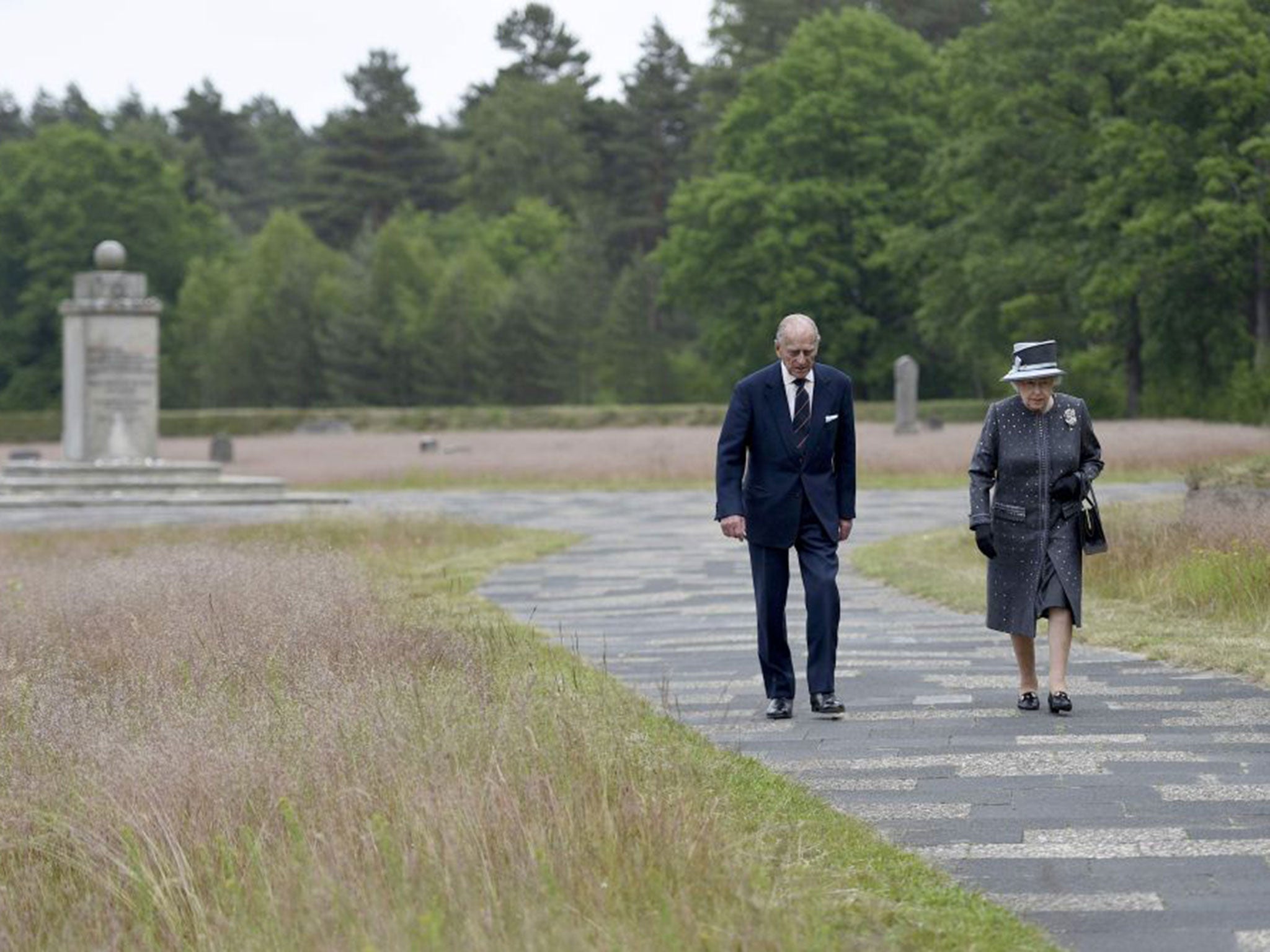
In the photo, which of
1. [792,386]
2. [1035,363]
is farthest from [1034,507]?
[792,386]

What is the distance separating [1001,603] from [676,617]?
5.58 meters

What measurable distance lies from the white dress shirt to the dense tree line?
1720 inches

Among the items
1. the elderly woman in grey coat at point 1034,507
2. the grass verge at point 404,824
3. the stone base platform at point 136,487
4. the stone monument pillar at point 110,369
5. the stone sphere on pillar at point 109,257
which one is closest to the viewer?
the grass verge at point 404,824

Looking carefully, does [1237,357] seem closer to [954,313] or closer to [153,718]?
[954,313]

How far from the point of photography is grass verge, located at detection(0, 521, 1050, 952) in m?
6.20

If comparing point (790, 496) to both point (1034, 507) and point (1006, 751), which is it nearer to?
point (1034, 507)

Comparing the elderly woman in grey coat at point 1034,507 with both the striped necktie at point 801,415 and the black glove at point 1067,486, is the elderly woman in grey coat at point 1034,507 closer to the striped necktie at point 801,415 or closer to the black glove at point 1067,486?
the black glove at point 1067,486

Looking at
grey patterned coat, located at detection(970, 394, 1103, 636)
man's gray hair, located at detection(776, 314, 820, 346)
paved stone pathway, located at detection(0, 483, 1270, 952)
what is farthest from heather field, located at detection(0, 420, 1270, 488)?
man's gray hair, located at detection(776, 314, 820, 346)

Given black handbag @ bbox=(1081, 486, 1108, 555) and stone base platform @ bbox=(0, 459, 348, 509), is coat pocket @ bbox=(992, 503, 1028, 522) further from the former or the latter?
stone base platform @ bbox=(0, 459, 348, 509)

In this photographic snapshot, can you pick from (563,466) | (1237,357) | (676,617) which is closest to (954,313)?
(1237,357)

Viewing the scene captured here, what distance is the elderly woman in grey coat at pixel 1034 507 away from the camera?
11.1 metres

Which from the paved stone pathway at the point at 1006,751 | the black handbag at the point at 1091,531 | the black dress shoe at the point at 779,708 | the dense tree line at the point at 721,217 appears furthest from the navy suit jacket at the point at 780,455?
the dense tree line at the point at 721,217

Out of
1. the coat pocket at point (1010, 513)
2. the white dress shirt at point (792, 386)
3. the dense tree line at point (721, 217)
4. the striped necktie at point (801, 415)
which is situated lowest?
the coat pocket at point (1010, 513)

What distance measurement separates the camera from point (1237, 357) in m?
60.4
